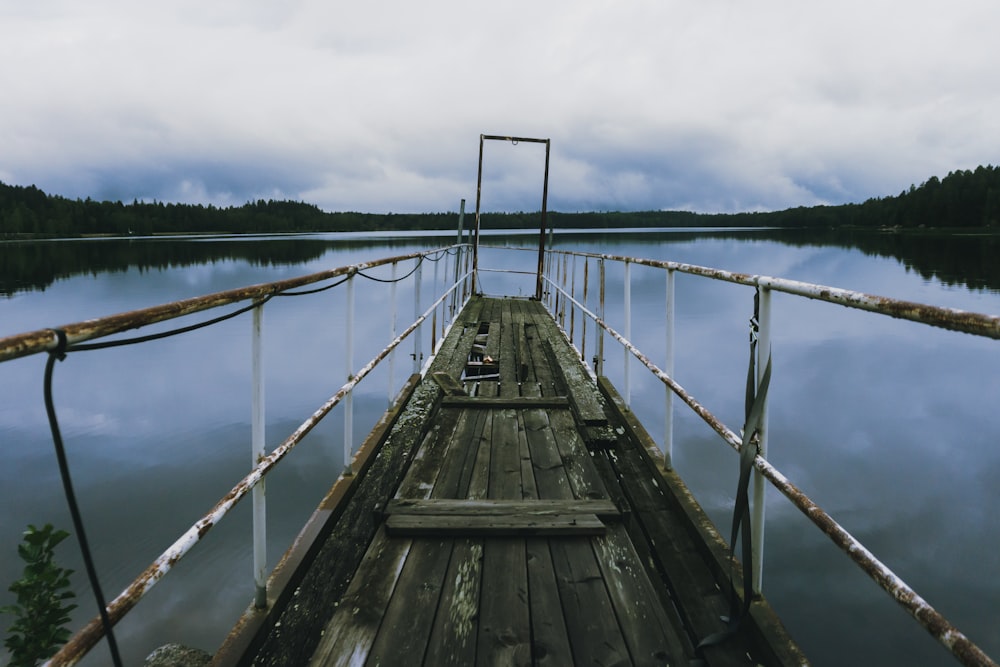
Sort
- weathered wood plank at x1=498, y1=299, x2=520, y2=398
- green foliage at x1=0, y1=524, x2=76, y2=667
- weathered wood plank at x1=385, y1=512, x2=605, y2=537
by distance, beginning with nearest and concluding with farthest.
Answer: green foliage at x1=0, y1=524, x2=76, y2=667 < weathered wood plank at x1=385, y1=512, x2=605, y2=537 < weathered wood plank at x1=498, y1=299, x2=520, y2=398

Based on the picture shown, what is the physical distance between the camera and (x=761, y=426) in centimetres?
185

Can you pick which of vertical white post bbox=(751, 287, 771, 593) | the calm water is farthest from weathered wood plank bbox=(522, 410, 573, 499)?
the calm water

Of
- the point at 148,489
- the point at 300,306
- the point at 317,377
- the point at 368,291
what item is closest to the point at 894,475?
the point at 148,489

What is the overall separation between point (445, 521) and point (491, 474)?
0.65 meters

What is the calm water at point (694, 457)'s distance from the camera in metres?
5.05

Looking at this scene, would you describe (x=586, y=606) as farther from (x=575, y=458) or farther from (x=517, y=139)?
(x=517, y=139)

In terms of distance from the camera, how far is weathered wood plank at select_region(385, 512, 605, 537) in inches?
95.6

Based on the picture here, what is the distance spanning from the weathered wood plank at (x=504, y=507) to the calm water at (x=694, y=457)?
3212 millimetres

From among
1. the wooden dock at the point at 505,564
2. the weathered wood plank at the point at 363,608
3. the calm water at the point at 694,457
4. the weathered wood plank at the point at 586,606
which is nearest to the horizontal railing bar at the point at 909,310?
the wooden dock at the point at 505,564

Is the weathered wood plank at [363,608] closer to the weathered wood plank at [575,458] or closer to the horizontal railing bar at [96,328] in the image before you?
the weathered wood plank at [575,458]

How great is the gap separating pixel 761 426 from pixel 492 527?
120 cm

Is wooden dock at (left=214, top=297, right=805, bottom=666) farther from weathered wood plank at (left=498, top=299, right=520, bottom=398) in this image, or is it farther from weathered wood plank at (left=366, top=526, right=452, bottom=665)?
weathered wood plank at (left=498, top=299, right=520, bottom=398)

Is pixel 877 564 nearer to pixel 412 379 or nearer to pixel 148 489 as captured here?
pixel 412 379

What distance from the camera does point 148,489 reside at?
25.0 ft
